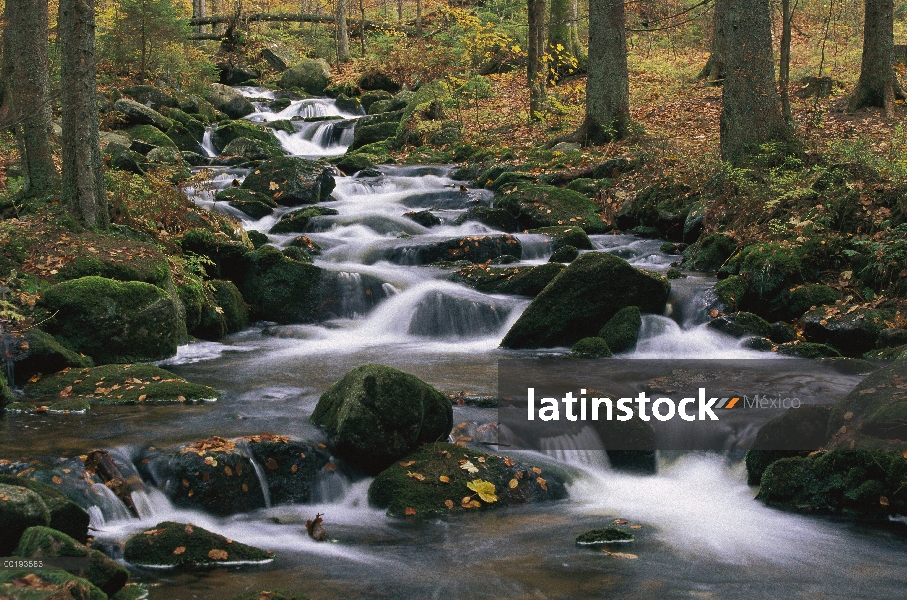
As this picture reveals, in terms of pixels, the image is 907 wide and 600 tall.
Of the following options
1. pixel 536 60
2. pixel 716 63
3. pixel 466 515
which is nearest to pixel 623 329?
pixel 466 515

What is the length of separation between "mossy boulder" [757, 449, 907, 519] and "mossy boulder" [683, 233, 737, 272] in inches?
253

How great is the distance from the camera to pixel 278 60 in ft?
105

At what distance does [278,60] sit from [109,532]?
29308 millimetres

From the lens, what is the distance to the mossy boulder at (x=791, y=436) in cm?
651

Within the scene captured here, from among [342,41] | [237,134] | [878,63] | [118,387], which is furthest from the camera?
[342,41]

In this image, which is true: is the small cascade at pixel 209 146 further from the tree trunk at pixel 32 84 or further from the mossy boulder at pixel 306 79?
the tree trunk at pixel 32 84

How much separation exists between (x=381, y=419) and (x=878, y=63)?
48.8 feet

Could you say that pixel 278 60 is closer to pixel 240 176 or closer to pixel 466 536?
pixel 240 176

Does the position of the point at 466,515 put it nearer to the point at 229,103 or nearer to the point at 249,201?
the point at 249,201

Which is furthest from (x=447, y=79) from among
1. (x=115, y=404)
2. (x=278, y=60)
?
(x=115, y=404)

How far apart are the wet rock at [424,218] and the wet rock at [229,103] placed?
12.1 m

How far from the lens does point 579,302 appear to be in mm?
10484

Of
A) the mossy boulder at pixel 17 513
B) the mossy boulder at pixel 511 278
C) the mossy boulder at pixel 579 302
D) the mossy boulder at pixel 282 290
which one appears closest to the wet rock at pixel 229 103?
the mossy boulder at pixel 282 290

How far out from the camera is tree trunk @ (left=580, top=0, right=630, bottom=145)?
17469 millimetres
